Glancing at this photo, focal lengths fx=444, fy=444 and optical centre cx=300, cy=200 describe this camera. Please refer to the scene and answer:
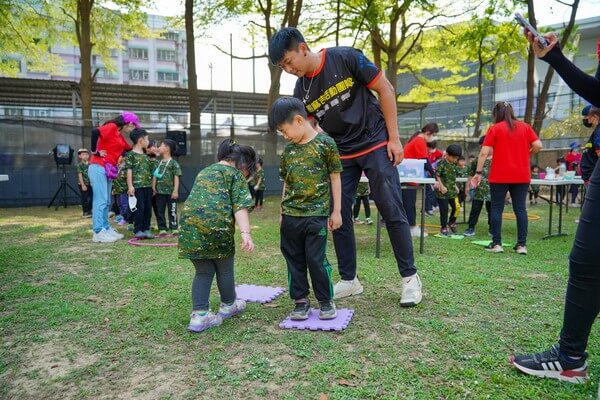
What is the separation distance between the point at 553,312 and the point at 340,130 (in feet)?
6.14

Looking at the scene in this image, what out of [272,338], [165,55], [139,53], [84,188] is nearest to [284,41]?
[272,338]

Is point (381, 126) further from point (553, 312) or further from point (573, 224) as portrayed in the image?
point (573, 224)

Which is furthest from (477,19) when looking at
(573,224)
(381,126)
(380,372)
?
(380,372)

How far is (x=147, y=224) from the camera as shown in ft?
21.6

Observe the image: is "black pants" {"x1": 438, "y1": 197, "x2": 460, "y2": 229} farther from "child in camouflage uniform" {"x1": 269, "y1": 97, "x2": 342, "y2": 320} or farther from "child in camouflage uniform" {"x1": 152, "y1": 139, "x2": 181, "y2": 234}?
"child in camouflage uniform" {"x1": 269, "y1": 97, "x2": 342, "y2": 320}

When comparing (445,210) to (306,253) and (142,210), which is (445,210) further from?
(306,253)

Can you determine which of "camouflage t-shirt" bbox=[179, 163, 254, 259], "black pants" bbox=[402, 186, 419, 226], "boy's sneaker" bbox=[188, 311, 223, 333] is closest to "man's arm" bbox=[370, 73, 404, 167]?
"camouflage t-shirt" bbox=[179, 163, 254, 259]

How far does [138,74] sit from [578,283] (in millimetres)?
60643

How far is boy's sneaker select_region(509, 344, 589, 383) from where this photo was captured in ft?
6.41

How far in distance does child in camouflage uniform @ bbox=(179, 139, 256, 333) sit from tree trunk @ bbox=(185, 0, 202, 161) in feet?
37.9

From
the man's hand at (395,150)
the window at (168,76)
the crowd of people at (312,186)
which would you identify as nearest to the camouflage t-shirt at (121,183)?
the crowd of people at (312,186)

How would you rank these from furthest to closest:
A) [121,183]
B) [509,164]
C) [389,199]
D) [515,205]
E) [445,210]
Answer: [121,183], [445,210], [515,205], [509,164], [389,199]

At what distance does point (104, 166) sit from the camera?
604cm

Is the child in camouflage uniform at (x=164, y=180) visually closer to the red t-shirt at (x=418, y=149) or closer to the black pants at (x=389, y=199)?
the red t-shirt at (x=418, y=149)
